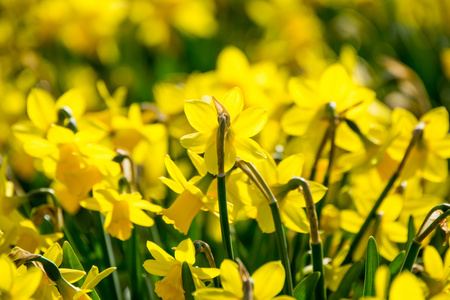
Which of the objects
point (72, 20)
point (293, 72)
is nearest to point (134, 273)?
point (293, 72)

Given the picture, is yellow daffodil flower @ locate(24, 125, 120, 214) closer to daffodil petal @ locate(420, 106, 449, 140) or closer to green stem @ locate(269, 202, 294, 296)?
green stem @ locate(269, 202, 294, 296)

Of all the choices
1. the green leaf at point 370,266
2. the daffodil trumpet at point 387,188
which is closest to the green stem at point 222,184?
the green leaf at point 370,266

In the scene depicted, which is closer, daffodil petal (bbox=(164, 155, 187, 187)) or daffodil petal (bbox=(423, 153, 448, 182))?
daffodil petal (bbox=(164, 155, 187, 187))

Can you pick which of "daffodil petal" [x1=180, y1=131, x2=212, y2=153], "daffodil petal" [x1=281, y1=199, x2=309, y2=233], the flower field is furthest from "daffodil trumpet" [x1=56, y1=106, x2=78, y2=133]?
"daffodil petal" [x1=281, y1=199, x2=309, y2=233]

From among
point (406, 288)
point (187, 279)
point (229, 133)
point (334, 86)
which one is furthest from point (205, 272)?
point (334, 86)

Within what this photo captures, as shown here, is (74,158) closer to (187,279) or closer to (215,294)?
(187,279)

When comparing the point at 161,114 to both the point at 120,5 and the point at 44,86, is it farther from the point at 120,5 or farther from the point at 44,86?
the point at 120,5
